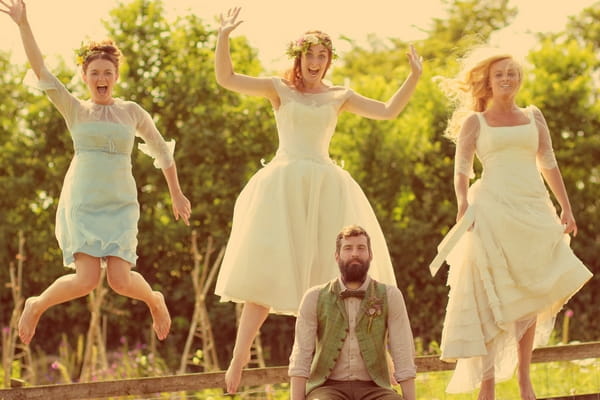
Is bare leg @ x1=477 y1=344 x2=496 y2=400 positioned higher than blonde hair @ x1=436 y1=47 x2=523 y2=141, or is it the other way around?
blonde hair @ x1=436 y1=47 x2=523 y2=141

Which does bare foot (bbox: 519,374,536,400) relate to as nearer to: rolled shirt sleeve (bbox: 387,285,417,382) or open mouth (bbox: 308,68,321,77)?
rolled shirt sleeve (bbox: 387,285,417,382)

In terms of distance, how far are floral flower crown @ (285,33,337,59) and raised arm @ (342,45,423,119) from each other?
14.1 inches

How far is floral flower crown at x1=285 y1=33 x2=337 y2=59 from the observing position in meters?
7.88

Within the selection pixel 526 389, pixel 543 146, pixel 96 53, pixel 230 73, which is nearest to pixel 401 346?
pixel 526 389

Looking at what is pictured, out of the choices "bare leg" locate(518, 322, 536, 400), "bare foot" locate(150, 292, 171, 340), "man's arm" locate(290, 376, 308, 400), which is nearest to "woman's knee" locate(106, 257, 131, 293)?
"bare foot" locate(150, 292, 171, 340)

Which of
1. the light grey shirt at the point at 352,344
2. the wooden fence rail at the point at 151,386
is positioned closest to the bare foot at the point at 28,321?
the wooden fence rail at the point at 151,386

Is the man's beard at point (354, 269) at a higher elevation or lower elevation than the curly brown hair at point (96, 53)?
lower

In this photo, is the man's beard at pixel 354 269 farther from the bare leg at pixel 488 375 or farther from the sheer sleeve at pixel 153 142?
the sheer sleeve at pixel 153 142

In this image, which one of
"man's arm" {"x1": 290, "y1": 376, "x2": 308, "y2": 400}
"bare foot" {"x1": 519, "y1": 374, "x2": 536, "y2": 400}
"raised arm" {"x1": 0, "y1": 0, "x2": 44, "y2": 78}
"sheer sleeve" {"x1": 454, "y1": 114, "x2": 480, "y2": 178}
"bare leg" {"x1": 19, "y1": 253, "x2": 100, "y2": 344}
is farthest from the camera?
"sheer sleeve" {"x1": 454, "y1": 114, "x2": 480, "y2": 178}

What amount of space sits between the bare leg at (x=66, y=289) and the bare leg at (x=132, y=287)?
11cm

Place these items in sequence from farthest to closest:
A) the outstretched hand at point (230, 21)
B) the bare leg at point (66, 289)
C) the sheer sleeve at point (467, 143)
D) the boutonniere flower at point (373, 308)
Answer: the sheer sleeve at point (467, 143) → the outstretched hand at point (230, 21) → the bare leg at point (66, 289) → the boutonniere flower at point (373, 308)

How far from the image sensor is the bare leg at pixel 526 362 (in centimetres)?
785

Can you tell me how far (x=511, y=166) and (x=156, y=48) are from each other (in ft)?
42.7

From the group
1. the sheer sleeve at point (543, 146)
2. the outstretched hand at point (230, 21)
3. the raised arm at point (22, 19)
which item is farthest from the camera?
the sheer sleeve at point (543, 146)
